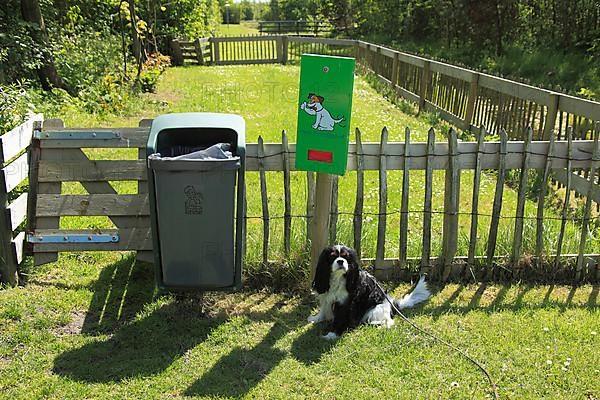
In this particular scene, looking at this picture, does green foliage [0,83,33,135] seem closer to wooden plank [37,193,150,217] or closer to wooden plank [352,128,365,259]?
wooden plank [37,193,150,217]

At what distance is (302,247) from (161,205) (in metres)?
1.38

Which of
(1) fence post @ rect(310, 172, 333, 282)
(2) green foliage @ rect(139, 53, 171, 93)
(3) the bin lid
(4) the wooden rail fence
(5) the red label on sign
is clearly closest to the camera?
(3) the bin lid

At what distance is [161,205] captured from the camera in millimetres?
3967

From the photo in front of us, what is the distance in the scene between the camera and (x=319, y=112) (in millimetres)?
4133

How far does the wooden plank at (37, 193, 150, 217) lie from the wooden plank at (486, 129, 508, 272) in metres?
3.00

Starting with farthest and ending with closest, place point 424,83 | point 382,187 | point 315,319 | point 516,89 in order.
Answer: point 424,83 < point 516,89 < point 382,187 < point 315,319

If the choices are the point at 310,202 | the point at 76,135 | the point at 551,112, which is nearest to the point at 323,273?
the point at 310,202

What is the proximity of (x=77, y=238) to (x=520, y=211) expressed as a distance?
3.80 metres

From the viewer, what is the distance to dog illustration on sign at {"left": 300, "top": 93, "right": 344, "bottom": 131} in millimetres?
4105

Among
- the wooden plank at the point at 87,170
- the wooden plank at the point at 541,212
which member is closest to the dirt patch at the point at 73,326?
the wooden plank at the point at 87,170

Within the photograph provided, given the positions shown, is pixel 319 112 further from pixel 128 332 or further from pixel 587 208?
pixel 587 208

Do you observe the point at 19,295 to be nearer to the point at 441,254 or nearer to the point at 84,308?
the point at 84,308

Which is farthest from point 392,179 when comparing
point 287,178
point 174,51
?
point 174,51

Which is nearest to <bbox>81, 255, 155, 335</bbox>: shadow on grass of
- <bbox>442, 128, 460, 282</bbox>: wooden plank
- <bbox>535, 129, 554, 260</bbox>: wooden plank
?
<bbox>442, 128, 460, 282</bbox>: wooden plank
